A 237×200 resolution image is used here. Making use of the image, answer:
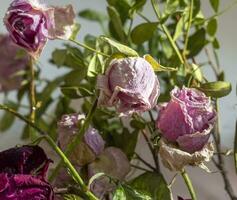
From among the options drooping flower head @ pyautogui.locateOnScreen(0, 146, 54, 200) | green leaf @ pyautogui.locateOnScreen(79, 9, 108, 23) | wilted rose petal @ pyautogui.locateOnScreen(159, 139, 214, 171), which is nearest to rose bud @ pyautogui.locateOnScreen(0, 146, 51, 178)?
drooping flower head @ pyautogui.locateOnScreen(0, 146, 54, 200)

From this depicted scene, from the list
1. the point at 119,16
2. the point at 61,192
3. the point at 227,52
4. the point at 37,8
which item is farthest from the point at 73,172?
the point at 227,52

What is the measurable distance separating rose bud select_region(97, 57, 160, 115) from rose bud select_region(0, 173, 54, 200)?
8 centimetres

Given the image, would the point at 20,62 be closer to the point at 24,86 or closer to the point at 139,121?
the point at 24,86

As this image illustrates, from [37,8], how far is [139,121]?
7.6 inches

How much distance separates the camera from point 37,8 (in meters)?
0.54

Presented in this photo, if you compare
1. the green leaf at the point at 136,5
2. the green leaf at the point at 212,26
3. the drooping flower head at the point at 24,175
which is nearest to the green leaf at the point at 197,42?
the green leaf at the point at 212,26

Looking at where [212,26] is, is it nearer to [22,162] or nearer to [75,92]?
[75,92]

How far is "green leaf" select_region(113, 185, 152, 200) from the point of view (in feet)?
Answer: 1.74

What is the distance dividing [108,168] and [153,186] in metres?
0.05

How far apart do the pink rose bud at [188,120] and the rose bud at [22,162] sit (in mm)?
113

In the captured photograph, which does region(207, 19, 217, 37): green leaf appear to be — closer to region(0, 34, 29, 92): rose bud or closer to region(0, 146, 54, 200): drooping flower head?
region(0, 34, 29, 92): rose bud

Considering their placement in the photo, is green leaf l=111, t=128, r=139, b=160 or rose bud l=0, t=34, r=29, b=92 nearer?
green leaf l=111, t=128, r=139, b=160

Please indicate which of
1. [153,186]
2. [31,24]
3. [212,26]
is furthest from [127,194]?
[212,26]

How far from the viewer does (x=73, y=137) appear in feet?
1.89
